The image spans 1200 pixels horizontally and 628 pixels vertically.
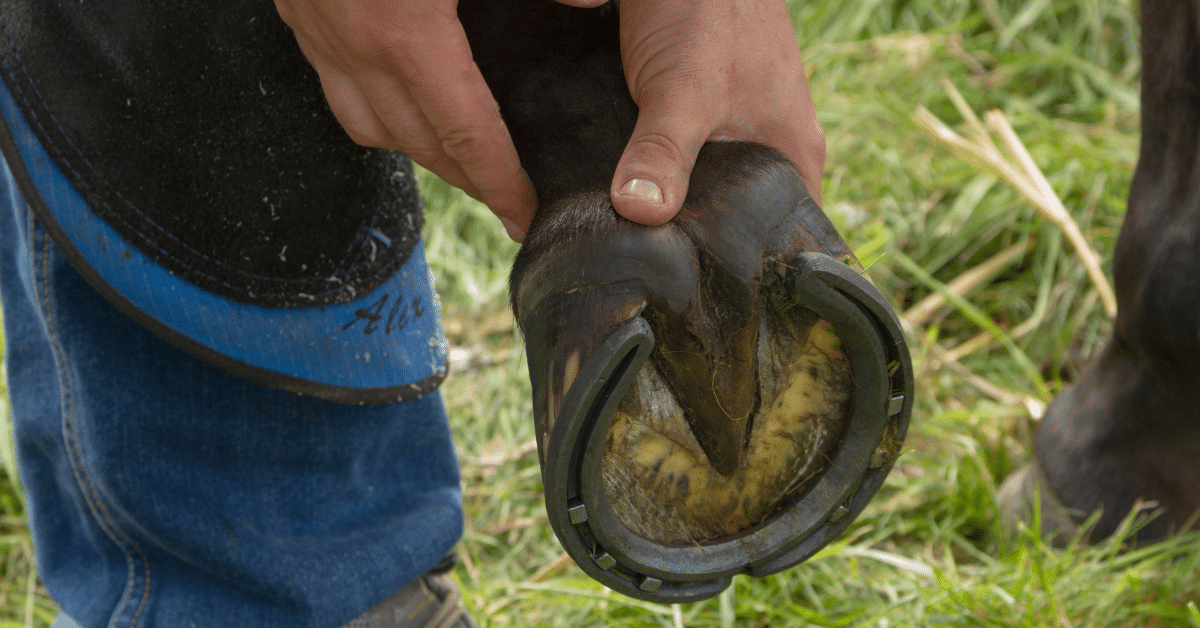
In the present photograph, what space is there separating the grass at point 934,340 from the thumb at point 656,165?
66 centimetres

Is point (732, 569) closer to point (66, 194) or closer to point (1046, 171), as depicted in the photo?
point (66, 194)

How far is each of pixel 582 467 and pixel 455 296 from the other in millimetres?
1676

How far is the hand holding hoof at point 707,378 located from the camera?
630 millimetres

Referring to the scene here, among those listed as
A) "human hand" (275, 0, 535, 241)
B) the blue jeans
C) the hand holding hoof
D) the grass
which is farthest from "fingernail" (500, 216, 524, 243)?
the grass

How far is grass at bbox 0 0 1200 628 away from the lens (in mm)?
1281

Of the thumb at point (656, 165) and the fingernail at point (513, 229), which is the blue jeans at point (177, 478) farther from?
the thumb at point (656, 165)

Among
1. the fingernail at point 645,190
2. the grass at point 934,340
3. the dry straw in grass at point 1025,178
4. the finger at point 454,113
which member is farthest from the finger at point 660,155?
the dry straw in grass at point 1025,178

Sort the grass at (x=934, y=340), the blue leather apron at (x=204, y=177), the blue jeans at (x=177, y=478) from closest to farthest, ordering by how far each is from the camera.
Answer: the blue leather apron at (x=204, y=177), the blue jeans at (x=177, y=478), the grass at (x=934, y=340)

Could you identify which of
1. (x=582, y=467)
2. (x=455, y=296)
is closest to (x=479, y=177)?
(x=582, y=467)

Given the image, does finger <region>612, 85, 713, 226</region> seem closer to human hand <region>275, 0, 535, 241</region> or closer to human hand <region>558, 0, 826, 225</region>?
human hand <region>558, 0, 826, 225</region>

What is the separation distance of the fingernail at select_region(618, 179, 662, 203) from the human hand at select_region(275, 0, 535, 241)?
15 centimetres

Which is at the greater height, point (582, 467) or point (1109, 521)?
point (582, 467)

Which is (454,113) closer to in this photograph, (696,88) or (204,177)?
(696,88)

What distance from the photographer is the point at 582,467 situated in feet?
2.09
